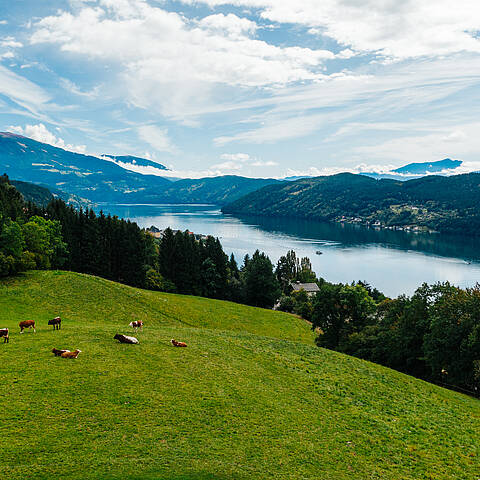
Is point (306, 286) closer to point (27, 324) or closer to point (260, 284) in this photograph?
point (260, 284)

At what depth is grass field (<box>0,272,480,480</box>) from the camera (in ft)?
42.7

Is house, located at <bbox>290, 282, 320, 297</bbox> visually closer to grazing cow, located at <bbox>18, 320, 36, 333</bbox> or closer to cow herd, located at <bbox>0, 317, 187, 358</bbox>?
cow herd, located at <bbox>0, 317, 187, 358</bbox>


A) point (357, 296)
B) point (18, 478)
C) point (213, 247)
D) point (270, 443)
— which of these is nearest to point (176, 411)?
point (270, 443)

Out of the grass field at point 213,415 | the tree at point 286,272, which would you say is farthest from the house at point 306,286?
the grass field at point 213,415

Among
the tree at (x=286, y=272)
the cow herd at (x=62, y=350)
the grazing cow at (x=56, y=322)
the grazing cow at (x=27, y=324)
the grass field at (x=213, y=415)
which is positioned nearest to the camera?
the grass field at (x=213, y=415)

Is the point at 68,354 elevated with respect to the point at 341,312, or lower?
elevated

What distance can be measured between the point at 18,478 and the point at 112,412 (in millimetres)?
4715

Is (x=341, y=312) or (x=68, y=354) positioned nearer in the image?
(x=68, y=354)

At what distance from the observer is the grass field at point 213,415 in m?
13.0

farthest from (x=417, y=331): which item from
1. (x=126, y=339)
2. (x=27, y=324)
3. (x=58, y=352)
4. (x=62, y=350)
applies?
(x=27, y=324)

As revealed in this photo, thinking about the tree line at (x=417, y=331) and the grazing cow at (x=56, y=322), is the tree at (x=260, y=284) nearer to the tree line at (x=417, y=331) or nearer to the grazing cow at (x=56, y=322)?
the tree line at (x=417, y=331)

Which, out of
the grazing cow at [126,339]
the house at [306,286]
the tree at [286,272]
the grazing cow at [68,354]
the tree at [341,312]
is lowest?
the house at [306,286]

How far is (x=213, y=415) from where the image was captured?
54.7 ft

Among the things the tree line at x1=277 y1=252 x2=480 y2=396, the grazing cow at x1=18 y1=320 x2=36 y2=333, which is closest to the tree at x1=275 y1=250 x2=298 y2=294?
the tree line at x1=277 y1=252 x2=480 y2=396
